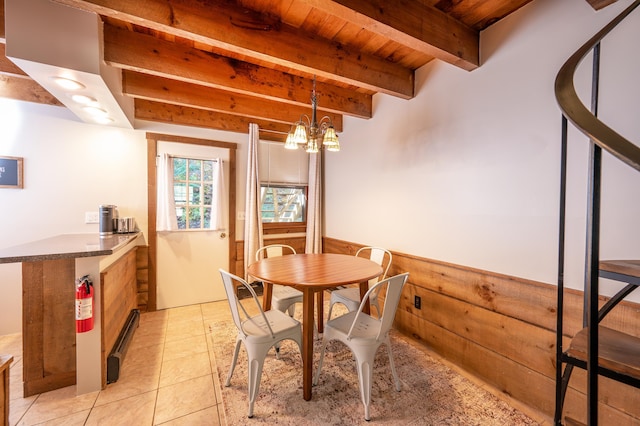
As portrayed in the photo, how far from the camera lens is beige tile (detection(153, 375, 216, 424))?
5.38 feet

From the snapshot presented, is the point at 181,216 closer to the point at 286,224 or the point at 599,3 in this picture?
the point at 286,224

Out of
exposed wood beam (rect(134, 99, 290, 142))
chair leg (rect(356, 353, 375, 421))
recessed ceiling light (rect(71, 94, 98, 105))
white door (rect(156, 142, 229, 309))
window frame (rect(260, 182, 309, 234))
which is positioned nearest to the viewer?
chair leg (rect(356, 353, 375, 421))

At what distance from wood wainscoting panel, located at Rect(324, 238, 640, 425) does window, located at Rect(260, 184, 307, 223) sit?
7.08 ft

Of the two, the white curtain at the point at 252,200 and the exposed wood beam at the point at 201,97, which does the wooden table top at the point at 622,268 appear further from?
the white curtain at the point at 252,200

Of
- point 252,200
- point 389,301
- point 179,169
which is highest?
point 179,169

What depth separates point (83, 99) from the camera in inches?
84.4

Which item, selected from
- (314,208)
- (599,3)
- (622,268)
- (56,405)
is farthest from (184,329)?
(599,3)

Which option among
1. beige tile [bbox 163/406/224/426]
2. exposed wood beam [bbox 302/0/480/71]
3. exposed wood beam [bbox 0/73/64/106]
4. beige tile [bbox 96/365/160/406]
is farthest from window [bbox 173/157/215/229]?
exposed wood beam [bbox 302/0/480/71]

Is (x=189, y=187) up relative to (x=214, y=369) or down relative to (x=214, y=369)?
Result: up

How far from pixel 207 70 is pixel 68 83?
955mm

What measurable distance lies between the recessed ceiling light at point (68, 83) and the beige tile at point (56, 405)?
218cm

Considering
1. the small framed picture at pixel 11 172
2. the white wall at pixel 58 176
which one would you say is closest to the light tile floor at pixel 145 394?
the white wall at pixel 58 176

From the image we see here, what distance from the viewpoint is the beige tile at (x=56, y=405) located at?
1.61m

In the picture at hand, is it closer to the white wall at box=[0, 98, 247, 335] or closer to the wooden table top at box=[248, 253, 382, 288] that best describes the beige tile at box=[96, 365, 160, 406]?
the wooden table top at box=[248, 253, 382, 288]
